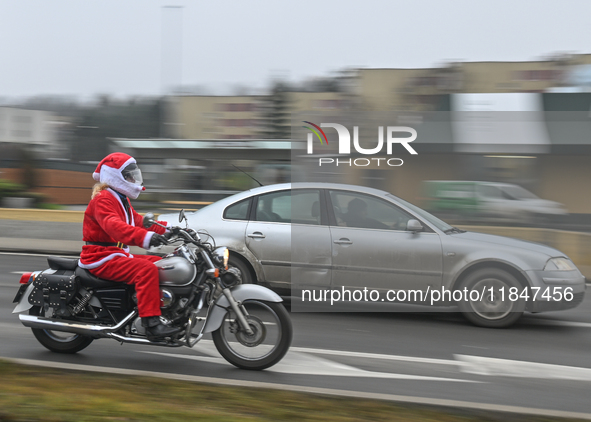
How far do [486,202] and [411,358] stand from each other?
5313 mm

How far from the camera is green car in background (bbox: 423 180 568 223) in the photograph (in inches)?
388

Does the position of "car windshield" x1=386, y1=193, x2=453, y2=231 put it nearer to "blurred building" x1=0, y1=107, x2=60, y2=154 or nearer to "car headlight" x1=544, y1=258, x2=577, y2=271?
"car headlight" x1=544, y1=258, x2=577, y2=271

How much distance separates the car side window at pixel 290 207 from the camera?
7633 mm

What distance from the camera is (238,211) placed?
7.99 meters

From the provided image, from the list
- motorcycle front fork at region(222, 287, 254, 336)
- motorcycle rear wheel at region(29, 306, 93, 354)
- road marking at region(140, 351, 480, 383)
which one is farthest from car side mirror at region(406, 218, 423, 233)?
motorcycle rear wheel at region(29, 306, 93, 354)

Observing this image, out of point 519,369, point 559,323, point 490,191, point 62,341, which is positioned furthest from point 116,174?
point 490,191

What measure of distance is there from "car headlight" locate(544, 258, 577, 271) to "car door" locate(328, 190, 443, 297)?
3.79ft

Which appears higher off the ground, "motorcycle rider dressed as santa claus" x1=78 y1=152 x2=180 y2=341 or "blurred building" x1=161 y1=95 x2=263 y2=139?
"blurred building" x1=161 y1=95 x2=263 y2=139

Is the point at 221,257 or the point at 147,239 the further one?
the point at 221,257

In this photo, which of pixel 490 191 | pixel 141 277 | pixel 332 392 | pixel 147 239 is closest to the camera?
pixel 332 392

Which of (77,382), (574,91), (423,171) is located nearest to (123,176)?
(77,382)

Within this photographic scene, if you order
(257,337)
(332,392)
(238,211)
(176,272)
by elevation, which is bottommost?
(332,392)

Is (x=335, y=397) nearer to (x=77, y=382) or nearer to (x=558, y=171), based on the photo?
(x=77, y=382)

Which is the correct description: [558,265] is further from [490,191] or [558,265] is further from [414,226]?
[490,191]
